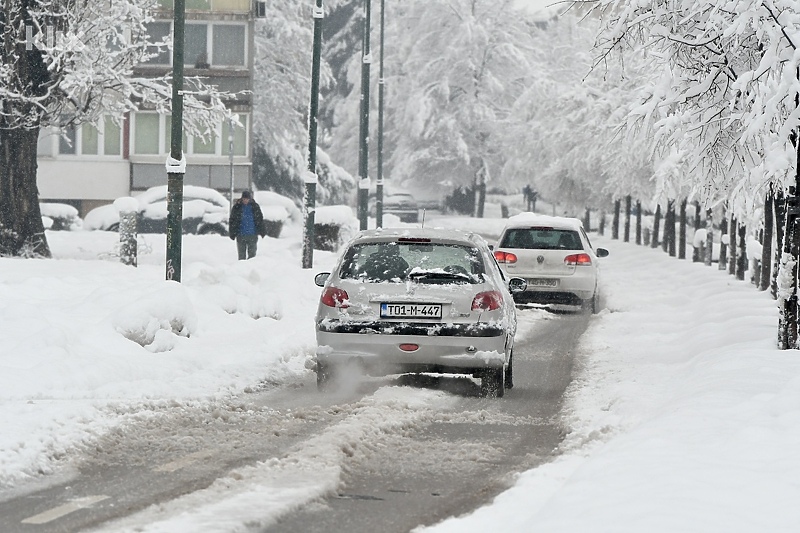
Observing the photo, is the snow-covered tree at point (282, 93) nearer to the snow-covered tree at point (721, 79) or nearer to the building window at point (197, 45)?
the building window at point (197, 45)

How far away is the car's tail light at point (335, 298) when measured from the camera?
11.7 metres

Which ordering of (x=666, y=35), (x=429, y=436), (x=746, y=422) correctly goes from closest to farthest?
1. (x=746, y=422)
2. (x=429, y=436)
3. (x=666, y=35)

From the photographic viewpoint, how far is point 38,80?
26.0 m

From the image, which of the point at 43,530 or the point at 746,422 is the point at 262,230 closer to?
the point at 746,422

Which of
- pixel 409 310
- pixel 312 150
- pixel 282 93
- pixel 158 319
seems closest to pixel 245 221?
pixel 312 150

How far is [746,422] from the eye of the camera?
898 centimetres

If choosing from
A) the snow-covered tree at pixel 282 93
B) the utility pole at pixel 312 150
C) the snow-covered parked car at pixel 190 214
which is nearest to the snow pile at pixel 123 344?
the utility pole at pixel 312 150

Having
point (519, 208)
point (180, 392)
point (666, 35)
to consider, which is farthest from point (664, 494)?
point (519, 208)

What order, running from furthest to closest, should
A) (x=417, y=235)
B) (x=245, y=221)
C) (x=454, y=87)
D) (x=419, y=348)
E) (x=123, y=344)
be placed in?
(x=454, y=87)
(x=245, y=221)
(x=123, y=344)
(x=417, y=235)
(x=419, y=348)

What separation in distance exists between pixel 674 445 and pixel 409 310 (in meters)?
3.88

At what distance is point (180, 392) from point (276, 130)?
155ft

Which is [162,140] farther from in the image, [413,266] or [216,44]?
[413,266]

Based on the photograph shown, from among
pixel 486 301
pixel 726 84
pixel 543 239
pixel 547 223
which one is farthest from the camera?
pixel 547 223

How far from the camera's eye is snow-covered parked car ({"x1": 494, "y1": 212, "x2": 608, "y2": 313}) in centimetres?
2175
